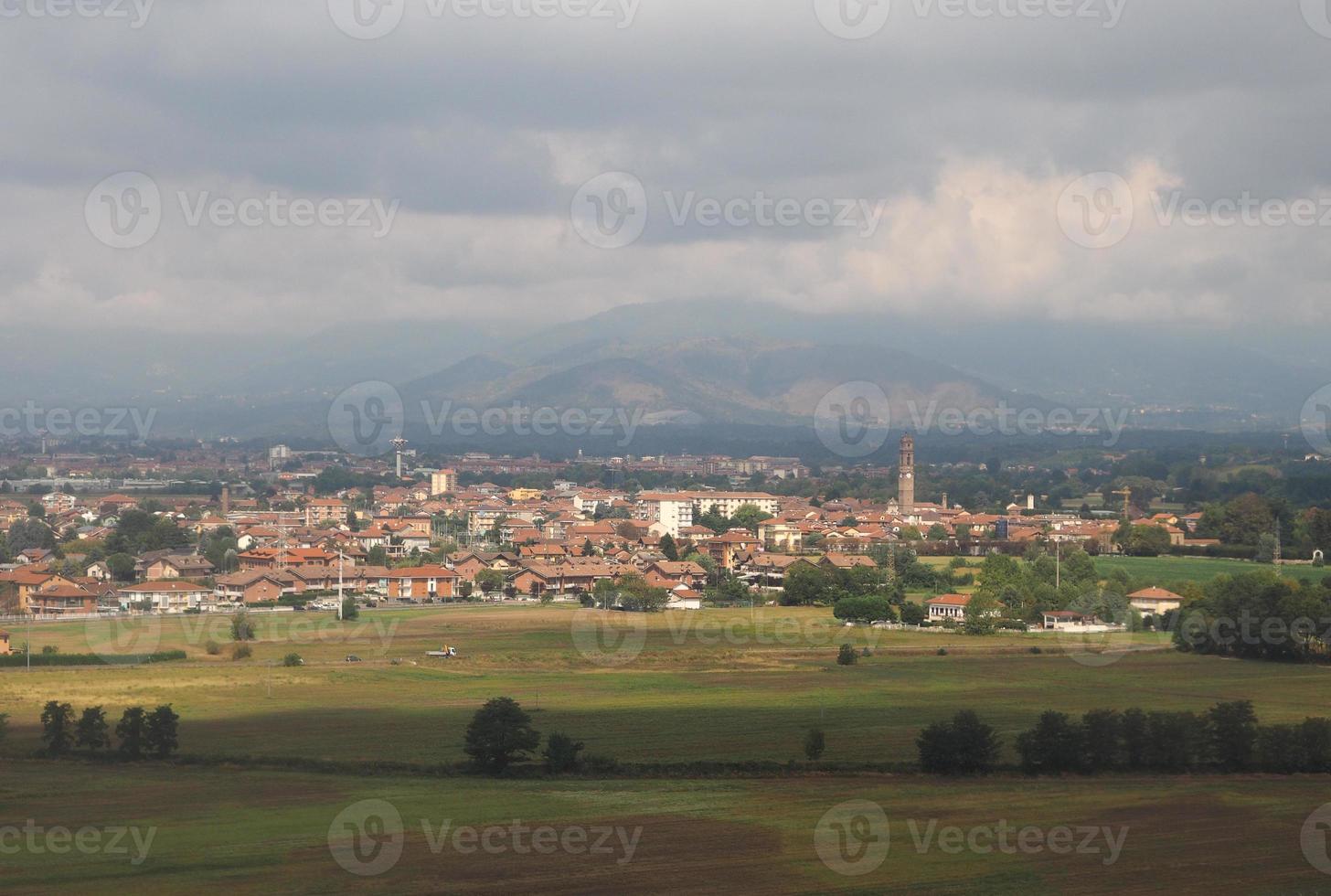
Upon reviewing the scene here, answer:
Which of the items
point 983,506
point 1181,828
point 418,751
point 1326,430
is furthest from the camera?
point 1326,430

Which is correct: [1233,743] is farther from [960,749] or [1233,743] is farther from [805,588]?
[805,588]

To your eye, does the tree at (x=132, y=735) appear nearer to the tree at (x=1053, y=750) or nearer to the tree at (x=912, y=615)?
the tree at (x=1053, y=750)

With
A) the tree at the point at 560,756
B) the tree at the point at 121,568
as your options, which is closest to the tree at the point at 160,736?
the tree at the point at 560,756

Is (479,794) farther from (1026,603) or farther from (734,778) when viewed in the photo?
(1026,603)

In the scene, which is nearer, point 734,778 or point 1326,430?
point 734,778

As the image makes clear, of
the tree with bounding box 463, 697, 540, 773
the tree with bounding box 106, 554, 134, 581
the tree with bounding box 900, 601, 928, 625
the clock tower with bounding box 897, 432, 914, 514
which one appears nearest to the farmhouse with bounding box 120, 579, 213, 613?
the tree with bounding box 106, 554, 134, 581

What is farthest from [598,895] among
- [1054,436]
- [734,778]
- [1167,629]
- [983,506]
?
[1054,436]

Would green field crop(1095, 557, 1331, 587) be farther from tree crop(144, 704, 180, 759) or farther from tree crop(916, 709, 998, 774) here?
tree crop(144, 704, 180, 759)
